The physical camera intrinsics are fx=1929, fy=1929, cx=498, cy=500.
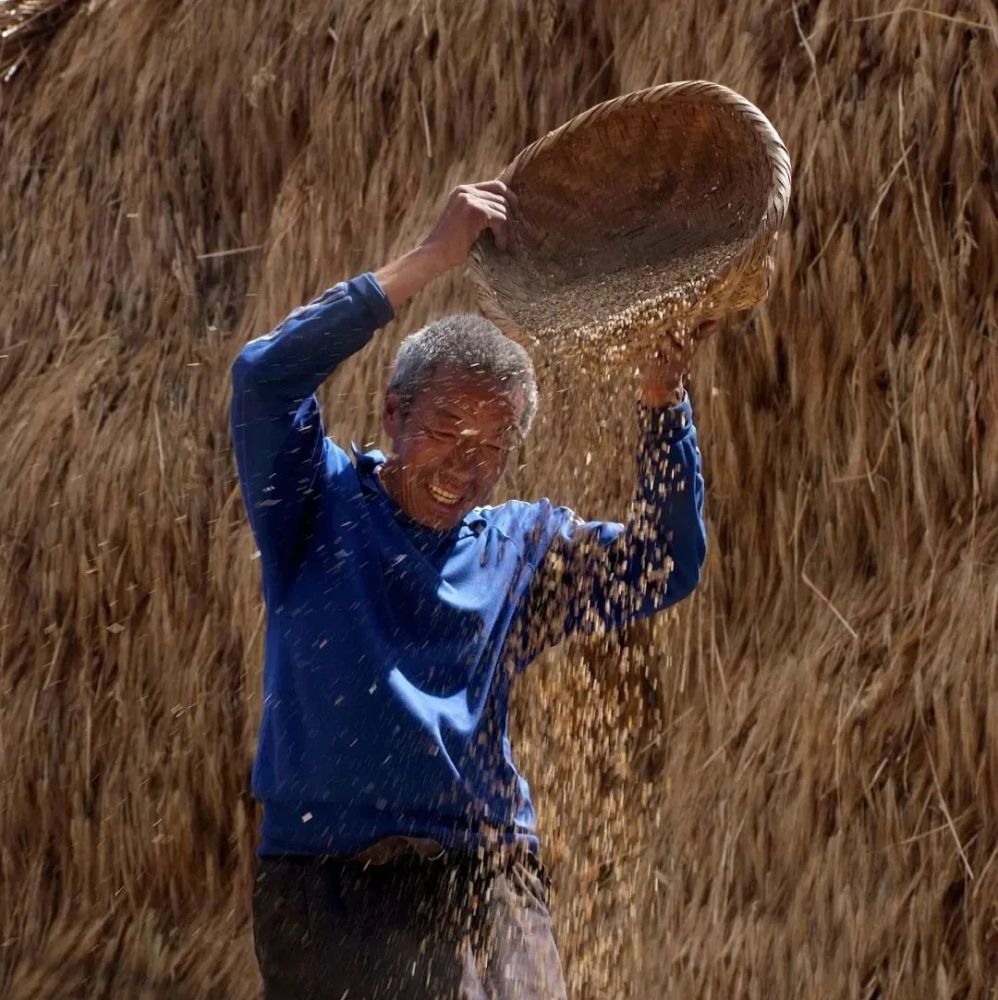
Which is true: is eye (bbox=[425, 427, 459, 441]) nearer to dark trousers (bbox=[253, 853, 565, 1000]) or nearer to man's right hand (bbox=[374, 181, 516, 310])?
man's right hand (bbox=[374, 181, 516, 310])

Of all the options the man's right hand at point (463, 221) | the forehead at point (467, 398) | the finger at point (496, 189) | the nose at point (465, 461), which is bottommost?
the nose at point (465, 461)

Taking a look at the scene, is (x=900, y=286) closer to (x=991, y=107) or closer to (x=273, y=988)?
(x=991, y=107)

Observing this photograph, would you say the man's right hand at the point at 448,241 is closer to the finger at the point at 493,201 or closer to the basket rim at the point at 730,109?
the finger at the point at 493,201

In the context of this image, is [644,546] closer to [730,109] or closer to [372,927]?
[372,927]

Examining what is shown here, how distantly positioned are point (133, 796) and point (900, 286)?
2.39 meters

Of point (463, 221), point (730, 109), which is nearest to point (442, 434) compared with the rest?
point (463, 221)

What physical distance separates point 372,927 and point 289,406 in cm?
75

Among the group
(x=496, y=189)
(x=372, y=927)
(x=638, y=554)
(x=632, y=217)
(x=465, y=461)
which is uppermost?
(x=496, y=189)

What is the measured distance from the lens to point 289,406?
278 centimetres

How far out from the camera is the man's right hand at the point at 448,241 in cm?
288

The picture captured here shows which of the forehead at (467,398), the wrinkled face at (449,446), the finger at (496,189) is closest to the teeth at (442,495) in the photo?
the wrinkled face at (449,446)

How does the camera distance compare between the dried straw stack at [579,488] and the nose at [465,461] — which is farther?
the dried straw stack at [579,488]

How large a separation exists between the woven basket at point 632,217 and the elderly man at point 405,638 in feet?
0.99

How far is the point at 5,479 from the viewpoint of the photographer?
549 centimetres
